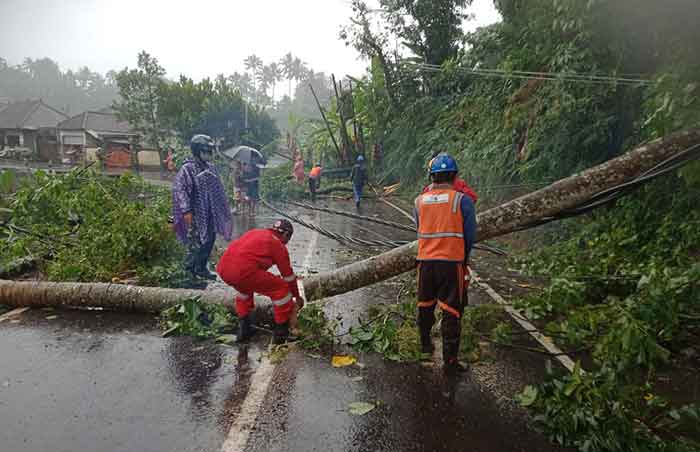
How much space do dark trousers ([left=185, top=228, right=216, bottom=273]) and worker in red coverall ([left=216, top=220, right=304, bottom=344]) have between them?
7.58 feet

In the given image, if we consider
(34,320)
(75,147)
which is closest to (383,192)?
(34,320)

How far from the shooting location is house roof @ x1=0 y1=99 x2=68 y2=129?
4950 centimetres

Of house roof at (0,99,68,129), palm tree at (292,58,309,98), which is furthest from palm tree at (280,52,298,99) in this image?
house roof at (0,99,68,129)

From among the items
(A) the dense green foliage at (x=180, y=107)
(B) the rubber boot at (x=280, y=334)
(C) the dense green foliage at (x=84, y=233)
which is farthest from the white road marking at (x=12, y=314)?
(A) the dense green foliage at (x=180, y=107)

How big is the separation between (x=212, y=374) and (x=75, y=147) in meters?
51.9

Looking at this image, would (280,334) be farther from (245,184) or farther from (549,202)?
(245,184)

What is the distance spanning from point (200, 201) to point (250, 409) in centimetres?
393

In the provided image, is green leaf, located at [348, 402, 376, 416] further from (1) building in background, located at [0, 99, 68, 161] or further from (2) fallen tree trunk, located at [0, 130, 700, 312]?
(1) building in background, located at [0, 99, 68, 161]

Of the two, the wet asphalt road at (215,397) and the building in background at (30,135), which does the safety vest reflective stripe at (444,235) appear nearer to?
the wet asphalt road at (215,397)

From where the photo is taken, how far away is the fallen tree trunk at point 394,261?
5.15 meters

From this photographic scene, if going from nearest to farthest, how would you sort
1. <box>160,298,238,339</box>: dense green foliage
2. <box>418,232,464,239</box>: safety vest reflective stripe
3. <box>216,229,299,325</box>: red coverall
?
1. <box>418,232,464,239</box>: safety vest reflective stripe
2. <box>216,229,299,325</box>: red coverall
3. <box>160,298,238,339</box>: dense green foliage

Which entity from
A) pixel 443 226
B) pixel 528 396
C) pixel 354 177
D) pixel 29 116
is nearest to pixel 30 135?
pixel 29 116

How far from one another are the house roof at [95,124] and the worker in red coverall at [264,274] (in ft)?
158

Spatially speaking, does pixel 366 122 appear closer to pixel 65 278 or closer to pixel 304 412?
pixel 65 278
